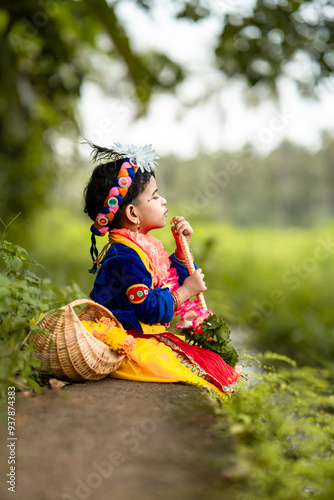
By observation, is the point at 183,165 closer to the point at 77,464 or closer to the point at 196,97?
the point at 196,97

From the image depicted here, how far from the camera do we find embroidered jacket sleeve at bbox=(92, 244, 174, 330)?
8.58 ft

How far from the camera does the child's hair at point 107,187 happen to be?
2824 millimetres

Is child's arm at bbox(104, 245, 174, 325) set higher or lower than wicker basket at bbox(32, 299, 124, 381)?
higher

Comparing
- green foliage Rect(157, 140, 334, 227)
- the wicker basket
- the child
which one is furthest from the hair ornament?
green foliage Rect(157, 140, 334, 227)

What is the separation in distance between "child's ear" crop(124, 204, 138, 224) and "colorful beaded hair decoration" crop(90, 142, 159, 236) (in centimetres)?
5

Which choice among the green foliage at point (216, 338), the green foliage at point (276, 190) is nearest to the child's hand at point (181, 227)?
the green foliage at point (216, 338)

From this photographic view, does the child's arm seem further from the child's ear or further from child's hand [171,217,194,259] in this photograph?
child's hand [171,217,194,259]

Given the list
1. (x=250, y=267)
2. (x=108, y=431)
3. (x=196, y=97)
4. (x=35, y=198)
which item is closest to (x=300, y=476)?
(x=108, y=431)

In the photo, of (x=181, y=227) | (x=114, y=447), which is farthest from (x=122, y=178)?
(x=114, y=447)

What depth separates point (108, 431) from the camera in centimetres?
202

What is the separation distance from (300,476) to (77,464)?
2.47 feet

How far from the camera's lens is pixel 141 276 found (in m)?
2.65

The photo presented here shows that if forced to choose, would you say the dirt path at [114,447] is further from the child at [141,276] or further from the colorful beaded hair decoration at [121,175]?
the colorful beaded hair decoration at [121,175]

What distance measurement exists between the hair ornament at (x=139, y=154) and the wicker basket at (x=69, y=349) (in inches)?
31.0
